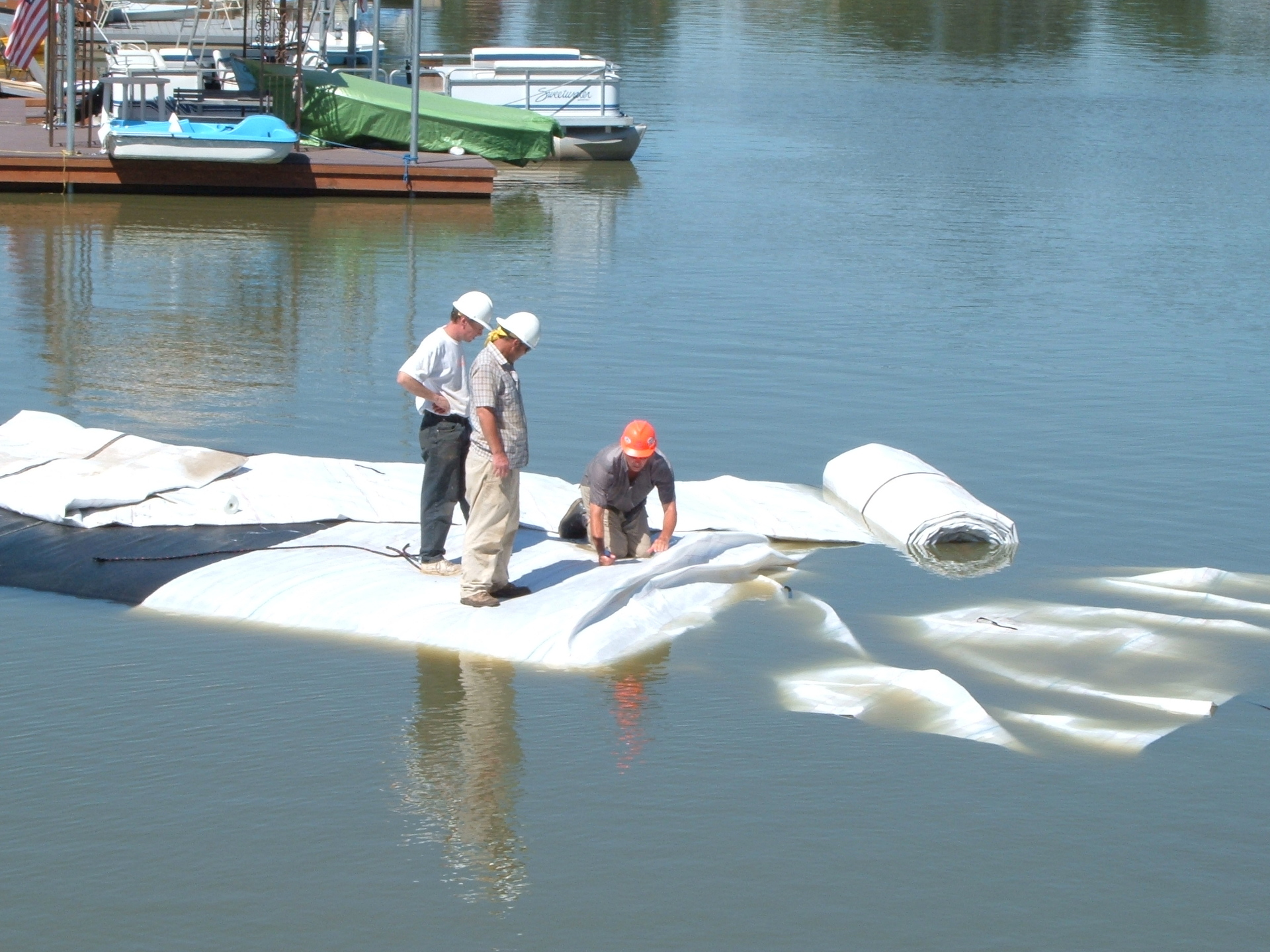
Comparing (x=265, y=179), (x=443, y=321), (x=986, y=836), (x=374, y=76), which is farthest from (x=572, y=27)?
(x=986, y=836)

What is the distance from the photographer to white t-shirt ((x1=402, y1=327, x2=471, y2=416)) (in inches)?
294

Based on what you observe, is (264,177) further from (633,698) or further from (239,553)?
(633,698)

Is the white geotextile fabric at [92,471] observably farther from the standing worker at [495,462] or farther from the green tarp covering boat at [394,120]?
the green tarp covering boat at [394,120]

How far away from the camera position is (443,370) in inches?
297

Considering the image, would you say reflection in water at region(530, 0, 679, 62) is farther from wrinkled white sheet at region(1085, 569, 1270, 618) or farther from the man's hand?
the man's hand

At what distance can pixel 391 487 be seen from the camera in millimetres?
8977

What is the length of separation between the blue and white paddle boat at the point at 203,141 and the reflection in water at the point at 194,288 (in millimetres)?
680

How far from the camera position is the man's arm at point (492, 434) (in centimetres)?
711

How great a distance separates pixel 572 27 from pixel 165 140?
32.7m

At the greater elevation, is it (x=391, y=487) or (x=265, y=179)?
(x=265, y=179)

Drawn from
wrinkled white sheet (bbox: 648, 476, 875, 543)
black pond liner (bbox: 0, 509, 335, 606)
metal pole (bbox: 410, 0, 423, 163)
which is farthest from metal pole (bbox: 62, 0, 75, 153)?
wrinkled white sheet (bbox: 648, 476, 875, 543)

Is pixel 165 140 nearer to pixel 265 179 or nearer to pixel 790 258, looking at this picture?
pixel 265 179

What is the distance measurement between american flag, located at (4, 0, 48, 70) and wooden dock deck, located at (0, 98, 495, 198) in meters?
1.57

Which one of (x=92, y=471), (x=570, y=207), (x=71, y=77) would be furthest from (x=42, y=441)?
(x=570, y=207)
